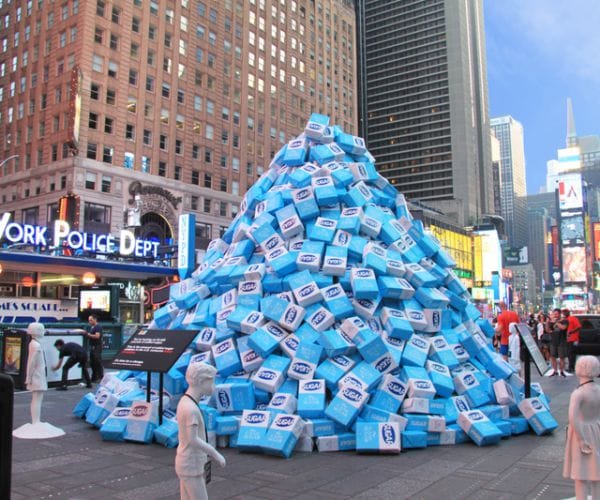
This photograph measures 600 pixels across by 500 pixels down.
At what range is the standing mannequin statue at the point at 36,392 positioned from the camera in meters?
9.14

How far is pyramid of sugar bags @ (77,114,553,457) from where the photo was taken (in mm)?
8328

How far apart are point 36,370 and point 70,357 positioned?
533cm

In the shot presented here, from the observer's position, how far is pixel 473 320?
1161 cm

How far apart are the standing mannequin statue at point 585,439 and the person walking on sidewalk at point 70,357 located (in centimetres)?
1160

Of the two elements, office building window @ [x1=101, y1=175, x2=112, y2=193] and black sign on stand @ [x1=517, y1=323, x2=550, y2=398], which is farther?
office building window @ [x1=101, y1=175, x2=112, y2=193]

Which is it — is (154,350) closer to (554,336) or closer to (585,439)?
(585,439)

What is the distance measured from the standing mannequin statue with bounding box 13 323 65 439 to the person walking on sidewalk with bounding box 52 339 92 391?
12.4 ft

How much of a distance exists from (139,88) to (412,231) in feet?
164

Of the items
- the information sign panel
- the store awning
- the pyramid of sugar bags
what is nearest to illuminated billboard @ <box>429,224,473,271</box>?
the store awning

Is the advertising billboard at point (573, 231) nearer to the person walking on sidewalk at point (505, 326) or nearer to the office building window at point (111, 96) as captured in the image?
the office building window at point (111, 96)

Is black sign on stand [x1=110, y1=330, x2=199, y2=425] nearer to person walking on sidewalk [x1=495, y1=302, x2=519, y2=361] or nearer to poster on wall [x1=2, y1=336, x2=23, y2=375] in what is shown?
poster on wall [x1=2, y1=336, x2=23, y2=375]

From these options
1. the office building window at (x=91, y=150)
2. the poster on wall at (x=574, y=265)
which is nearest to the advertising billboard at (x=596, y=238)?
the poster on wall at (x=574, y=265)

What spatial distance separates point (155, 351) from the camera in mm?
8656

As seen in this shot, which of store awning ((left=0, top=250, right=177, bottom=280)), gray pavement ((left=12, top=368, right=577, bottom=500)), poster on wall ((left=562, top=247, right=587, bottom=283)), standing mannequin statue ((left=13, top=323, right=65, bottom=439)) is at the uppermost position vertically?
poster on wall ((left=562, top=247, right=587, bottom=283))
